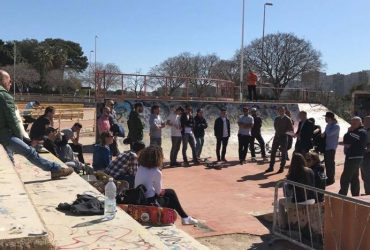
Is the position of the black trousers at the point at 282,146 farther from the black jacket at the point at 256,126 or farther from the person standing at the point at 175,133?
the person standing at the point at 175,133

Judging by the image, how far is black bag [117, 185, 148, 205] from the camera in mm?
5973

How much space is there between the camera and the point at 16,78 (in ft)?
245

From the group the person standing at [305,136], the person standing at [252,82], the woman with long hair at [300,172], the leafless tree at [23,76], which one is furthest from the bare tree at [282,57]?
the woman with long hair at [300,172]

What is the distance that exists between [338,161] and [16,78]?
67.5 m

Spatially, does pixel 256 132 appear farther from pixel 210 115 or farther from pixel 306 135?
pixel 210 115

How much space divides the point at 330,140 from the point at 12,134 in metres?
7.18

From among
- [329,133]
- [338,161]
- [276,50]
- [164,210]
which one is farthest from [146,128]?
[276,50]

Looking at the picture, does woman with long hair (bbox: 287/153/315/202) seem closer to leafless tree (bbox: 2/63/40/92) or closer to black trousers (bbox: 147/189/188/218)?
black trousers (bbox: 147/189/188/218)

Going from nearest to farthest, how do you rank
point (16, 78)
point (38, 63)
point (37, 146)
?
1. point (37, 146)
2. point (16, 78)
3. point (38, 63)

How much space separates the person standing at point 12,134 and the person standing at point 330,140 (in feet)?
21.5

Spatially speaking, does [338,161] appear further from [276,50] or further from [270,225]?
[276,50]

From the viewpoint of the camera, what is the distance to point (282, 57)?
211 feet

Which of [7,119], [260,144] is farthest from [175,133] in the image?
[7,119]

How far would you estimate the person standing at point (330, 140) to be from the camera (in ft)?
34.6
